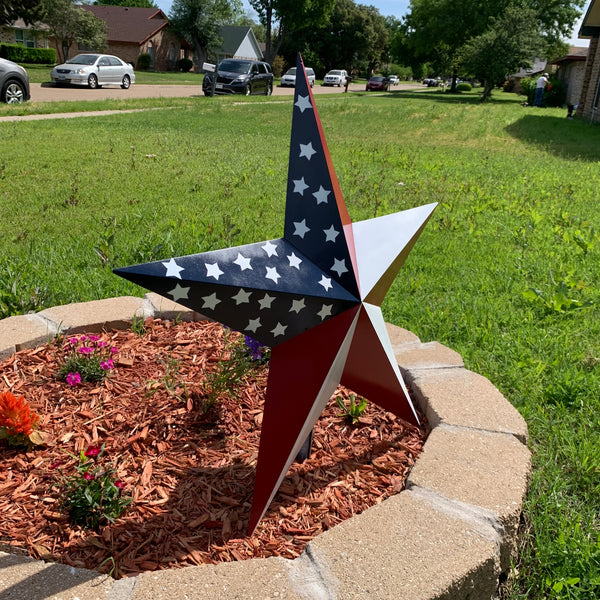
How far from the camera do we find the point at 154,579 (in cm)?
165

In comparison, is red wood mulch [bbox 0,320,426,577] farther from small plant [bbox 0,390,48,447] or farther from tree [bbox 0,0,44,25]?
tree [bbox 0,0,44,25]

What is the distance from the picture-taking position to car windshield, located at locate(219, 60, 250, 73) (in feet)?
88.1

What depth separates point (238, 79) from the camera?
2625 centimetres

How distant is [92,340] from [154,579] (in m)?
1.67

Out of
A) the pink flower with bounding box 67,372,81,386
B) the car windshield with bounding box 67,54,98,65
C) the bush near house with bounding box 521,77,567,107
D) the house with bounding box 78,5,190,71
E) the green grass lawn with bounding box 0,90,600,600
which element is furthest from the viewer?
the house with bounding box 78,5,190,71

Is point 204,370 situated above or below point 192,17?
below

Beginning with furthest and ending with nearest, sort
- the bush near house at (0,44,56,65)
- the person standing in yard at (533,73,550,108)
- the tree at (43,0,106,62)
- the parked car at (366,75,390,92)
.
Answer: the parked car at (366,75,390,92), the tree at (43,0,106,62), the bush near house at (0,44,56,65), the person standing in yard at (533,73,550,108)

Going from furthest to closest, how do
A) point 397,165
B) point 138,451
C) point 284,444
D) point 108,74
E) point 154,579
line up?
1. point 108,74
2. point 397,165
3. point 138,451
4. point 284,444
5. point 154,579

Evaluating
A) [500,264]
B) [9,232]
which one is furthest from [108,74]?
[500,264]

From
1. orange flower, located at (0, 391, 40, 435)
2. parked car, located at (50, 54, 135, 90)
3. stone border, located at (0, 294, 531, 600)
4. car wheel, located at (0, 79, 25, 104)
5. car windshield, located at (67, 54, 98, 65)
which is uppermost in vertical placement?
car windshield, located at (67, 54, 98, 65)

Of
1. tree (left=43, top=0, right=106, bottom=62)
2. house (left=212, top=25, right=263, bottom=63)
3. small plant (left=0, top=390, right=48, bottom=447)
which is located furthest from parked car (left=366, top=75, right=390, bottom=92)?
small plant (left=0, top=390, right=48, bottom=447)

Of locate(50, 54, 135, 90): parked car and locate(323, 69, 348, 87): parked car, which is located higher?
locate(323, 69, 348, 87): parked car

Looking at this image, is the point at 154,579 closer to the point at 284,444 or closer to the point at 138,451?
the point at 284,444

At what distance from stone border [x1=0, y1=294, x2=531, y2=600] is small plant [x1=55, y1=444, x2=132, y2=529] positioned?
0.98 ft
